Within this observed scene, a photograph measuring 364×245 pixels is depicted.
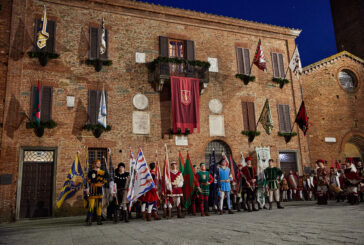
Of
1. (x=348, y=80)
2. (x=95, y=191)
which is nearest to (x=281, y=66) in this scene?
(x=348, y=80)

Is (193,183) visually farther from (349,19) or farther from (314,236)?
(349,19)

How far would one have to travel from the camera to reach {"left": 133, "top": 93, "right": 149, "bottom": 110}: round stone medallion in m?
15.5

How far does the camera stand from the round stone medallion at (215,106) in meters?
17.0

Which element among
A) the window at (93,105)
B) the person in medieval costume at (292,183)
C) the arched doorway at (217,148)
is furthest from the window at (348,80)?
the window at (93,105)

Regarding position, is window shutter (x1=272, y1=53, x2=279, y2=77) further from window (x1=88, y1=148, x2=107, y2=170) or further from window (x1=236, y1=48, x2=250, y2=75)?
window (x1=88, y1=148, x2=107, y2=170)

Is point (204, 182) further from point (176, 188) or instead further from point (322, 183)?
point (322, 183)

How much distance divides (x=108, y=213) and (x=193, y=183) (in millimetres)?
3110

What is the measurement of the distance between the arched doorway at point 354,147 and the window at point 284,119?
5.30 m

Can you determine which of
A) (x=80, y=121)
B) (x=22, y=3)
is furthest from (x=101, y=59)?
(x=22, y=3)

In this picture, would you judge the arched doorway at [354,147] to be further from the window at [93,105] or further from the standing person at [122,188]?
the standing person at [122,188]

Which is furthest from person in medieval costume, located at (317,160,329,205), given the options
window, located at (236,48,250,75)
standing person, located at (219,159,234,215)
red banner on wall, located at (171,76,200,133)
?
window, located at (236,48,250,75)

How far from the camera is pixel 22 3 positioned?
567 inches

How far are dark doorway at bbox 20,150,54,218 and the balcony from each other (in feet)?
21.8

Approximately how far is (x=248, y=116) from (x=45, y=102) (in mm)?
11222
